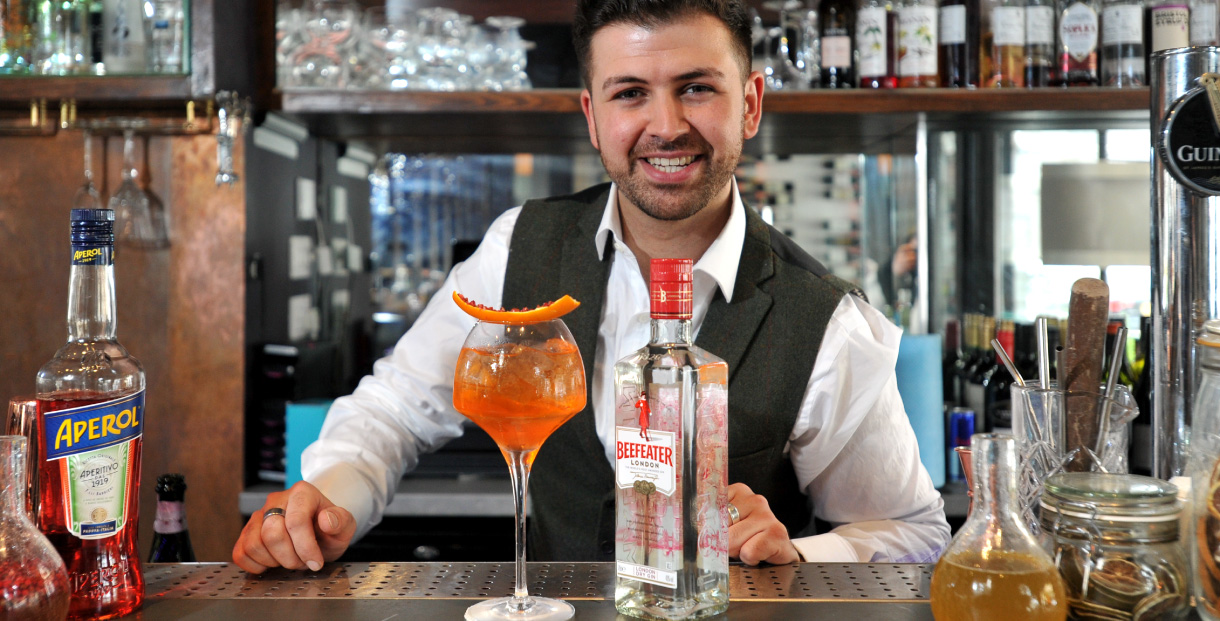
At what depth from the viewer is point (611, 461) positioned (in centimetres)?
143

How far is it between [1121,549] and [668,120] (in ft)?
2.71

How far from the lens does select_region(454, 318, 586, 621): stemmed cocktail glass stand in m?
0.73

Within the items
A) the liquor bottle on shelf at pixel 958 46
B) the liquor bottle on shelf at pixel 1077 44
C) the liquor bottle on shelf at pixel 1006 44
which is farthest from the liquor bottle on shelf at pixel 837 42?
the liquor bottle on shelf at pixel 1077 44

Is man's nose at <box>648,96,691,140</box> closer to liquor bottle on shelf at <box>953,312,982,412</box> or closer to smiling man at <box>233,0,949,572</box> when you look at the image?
smiling man at <box>233,0,949,572</box>

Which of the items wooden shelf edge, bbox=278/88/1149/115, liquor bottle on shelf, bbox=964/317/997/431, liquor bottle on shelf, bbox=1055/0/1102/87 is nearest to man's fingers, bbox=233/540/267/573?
wooden shelf edge, bbox=278/88/1149/115

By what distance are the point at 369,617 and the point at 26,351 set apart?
5.74 feet

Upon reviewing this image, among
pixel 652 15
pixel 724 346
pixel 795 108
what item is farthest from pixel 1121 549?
pixel 795 108

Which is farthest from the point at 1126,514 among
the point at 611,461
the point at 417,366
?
the point at 417,366

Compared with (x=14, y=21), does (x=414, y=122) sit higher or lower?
lower

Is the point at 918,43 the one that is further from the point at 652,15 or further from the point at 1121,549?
the point at 1121,549

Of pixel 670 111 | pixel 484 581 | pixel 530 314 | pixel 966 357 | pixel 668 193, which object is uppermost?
pixel 670 111

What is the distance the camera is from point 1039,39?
6.81 ft

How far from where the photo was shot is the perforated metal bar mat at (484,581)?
0.79 m

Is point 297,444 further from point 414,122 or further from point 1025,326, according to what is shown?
point 1025,326
